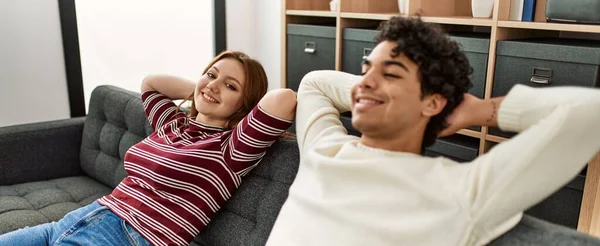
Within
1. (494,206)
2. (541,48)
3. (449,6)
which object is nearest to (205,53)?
(449,6)

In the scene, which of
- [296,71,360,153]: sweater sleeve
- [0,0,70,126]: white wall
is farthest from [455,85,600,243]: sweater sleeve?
[0,0,70,126]: white wall

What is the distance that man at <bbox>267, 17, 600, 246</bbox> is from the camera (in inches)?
40.7

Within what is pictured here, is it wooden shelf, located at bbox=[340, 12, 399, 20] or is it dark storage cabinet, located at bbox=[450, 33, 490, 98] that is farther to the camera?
wooden shelf, located at bbox=[340, 12, 399, 20]

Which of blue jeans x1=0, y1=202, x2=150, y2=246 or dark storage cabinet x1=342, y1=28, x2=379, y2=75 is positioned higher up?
dark storage cabinet x1=342, y1=28, x2=379, y2=75

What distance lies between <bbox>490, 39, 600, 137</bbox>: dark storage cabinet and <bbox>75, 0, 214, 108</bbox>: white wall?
1899 millimetres

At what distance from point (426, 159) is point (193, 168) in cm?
74

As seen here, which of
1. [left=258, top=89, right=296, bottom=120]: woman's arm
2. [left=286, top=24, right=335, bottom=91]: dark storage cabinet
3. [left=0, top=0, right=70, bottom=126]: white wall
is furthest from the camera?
[left=286, top=24, right=335, bottom=91]: dark storage cabinet

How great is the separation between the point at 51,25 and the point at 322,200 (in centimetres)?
205

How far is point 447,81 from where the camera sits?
3.85ft

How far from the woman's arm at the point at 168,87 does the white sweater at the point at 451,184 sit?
90 centimetres

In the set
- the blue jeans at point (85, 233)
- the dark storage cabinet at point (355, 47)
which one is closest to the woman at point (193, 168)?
the blue jeans at point (85, 233)

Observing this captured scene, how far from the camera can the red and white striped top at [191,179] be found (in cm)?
159

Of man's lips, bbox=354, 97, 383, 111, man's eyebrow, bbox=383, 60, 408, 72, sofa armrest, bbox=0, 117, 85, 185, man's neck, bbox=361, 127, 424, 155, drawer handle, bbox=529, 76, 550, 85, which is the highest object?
man's eyebrow, bbox=383, 60, 408, 72

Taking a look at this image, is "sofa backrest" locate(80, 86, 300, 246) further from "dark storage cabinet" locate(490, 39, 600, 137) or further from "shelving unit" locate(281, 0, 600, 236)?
"dark storage cabinet" locate(490, 39, 600, 137)
